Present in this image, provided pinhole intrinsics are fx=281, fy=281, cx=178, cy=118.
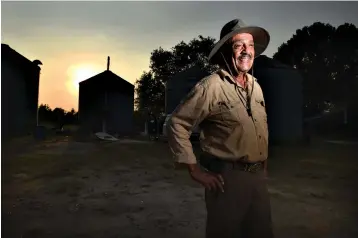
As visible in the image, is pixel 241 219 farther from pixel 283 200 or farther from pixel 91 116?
pixel 91 116

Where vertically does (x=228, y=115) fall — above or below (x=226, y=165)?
above

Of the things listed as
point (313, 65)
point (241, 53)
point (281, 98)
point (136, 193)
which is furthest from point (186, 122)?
point (136, 193)

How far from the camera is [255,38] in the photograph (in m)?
1.17

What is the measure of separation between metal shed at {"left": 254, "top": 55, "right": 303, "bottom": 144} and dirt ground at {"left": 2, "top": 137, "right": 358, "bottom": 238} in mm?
133

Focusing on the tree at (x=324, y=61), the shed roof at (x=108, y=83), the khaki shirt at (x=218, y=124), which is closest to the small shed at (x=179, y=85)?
the shed roof at (x=108, y=83)

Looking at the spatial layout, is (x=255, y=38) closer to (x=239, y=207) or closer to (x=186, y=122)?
(x=186, y=122)

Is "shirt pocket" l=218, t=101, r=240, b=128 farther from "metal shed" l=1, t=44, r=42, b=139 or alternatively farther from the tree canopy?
"metal shed" l=1, t=44, r=42, b=139

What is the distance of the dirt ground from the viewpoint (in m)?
1.82

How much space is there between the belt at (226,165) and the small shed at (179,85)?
0.62 meters

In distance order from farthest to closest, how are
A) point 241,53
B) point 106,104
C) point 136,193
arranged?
1. point 136,193
2. point 106,104
3. point 241,53

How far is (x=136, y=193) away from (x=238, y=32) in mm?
1624

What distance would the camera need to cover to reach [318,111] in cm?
188

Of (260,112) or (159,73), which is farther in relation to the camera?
(159,73)

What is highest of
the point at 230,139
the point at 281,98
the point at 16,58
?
the point at 16,58
